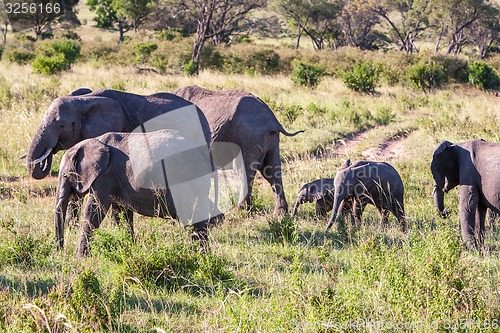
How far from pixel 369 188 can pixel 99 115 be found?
3.09 m

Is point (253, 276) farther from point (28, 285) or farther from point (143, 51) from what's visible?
point (143, 51)

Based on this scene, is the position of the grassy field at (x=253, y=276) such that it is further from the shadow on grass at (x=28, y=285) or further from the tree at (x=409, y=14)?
the tree at (x=409, y=14)

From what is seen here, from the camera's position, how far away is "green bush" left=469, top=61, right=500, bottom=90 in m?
22.0

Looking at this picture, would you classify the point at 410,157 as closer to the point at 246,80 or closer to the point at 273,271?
the point at 273,271

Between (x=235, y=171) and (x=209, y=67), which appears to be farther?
(x=209, y=67)

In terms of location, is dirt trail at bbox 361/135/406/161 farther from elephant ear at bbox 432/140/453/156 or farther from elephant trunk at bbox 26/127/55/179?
elephant trunk at bbox 26/127/55/179

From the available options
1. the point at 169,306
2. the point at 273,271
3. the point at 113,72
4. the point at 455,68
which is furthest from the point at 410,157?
the point at 455,68

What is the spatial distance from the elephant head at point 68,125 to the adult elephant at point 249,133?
1406 millimetres

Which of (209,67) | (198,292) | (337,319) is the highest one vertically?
(337,319)

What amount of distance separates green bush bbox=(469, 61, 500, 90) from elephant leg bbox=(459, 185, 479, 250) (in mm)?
16890

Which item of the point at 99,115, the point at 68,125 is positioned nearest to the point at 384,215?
the point at 99,115

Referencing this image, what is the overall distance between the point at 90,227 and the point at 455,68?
66.3 feet

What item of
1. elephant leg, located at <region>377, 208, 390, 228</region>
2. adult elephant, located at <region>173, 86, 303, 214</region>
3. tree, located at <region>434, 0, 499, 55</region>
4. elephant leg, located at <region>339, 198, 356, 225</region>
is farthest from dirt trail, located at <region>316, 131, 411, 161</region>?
tree, located at <region>434, 0, 499, 55</region>

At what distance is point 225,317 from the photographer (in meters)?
4.31
